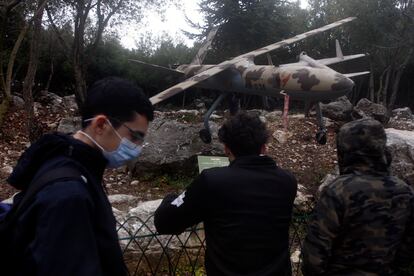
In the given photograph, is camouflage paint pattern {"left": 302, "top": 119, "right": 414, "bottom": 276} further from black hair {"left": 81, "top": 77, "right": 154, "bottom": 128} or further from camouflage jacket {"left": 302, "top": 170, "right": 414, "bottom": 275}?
black hair {"left": 81, "top": 77, "right": 154, "bottom": 128}

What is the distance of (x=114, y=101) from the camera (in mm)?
1874

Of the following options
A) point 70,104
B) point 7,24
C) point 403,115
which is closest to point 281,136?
point 403,115

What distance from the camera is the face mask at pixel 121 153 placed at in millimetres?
1931

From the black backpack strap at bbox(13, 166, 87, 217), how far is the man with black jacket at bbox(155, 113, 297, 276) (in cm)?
98

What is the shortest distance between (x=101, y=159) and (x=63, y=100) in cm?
1822

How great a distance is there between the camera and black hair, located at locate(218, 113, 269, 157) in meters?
2.63

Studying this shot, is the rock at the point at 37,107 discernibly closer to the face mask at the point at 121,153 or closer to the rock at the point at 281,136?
the rock at the point at 281,136

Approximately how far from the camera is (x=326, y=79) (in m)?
8.48

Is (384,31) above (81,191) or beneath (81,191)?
above

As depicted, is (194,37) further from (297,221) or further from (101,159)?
(101,159)

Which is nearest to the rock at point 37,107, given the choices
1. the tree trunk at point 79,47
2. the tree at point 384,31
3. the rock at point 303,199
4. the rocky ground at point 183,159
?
the tree trunk at point 79,47

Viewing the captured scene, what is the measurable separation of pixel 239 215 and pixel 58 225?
1.21m

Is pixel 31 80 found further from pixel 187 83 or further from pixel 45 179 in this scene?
pixel 45 179

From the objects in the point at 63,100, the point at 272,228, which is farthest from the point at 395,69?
the point at 272,228
